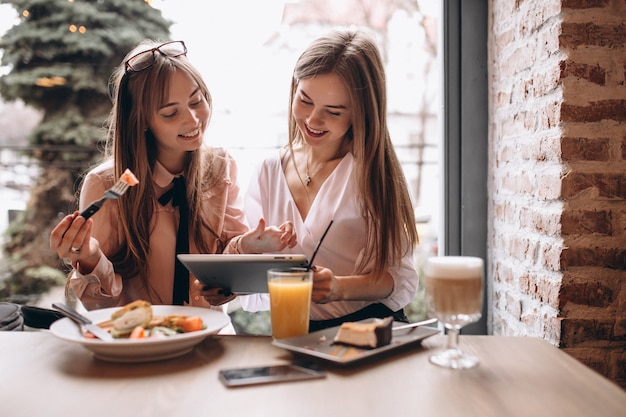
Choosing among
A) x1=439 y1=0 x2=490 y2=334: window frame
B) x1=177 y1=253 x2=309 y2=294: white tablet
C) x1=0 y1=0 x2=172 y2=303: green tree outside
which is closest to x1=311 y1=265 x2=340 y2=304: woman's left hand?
x1=177 y1=253 x2=309 y2=294: white tablet

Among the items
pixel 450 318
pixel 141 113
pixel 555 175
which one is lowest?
pixel 450 318

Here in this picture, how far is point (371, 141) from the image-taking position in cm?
184

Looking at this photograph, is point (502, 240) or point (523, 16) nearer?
point (523, 16)

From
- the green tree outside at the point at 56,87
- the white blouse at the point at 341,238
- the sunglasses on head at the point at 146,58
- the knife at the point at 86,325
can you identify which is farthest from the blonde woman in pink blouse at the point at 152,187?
the green tree outside at the point at 56,87

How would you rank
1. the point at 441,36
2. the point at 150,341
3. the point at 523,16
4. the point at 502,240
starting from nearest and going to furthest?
the point at 150,341, the point at 523,16, the point at 502,240, the point at 441,36

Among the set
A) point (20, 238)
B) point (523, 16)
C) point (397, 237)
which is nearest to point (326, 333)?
point (397, 237)

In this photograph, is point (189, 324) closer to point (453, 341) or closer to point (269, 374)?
point (269, 374)

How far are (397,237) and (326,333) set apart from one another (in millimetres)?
570

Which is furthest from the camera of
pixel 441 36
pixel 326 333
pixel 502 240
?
pixel 441 36

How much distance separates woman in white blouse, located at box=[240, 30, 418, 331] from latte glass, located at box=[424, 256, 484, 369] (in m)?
→ 0.55

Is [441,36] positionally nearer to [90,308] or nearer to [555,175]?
[555,175]

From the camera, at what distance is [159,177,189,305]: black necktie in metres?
1.87

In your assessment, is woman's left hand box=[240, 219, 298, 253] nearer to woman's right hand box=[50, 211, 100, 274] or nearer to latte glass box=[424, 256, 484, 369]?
woman's right hand box=[50, 211, 100, 274]

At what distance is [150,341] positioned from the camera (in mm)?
1141
